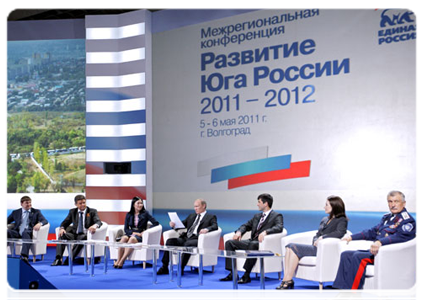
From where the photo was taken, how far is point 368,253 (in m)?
4.99

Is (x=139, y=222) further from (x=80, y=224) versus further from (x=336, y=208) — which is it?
(x=336, y=208)

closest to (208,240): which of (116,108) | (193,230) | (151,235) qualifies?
(193,230)

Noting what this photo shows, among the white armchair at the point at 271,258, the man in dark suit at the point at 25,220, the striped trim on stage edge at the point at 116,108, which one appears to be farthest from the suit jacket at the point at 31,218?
the white armchair at the point at 271,258

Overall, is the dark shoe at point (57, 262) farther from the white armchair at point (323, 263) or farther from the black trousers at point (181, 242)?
the white armchair at point (323, 263)

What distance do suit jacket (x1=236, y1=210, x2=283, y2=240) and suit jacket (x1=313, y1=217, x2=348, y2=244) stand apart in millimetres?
612

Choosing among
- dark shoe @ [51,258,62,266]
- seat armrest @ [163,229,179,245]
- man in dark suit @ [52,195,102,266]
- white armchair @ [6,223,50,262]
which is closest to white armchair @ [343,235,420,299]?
seat armrest @ [163,229,179,245]

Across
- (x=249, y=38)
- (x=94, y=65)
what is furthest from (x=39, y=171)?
(x=249, y=38)

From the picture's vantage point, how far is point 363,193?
23.1ft

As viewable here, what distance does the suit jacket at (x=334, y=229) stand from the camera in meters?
5.65

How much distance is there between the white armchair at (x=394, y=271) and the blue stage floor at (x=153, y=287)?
451 mm

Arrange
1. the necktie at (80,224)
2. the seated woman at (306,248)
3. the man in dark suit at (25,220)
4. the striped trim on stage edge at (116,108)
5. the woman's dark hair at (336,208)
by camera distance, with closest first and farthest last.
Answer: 1. the seated woman at (306,248)
2. the woman's dark hair at (336,208)
3. the necktie at (80,224)
4. the man in dark suit at (25,220)
5. the striped trim on stage edge at (116,108)

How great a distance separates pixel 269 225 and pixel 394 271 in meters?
1.91

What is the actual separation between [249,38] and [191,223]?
2.94m
